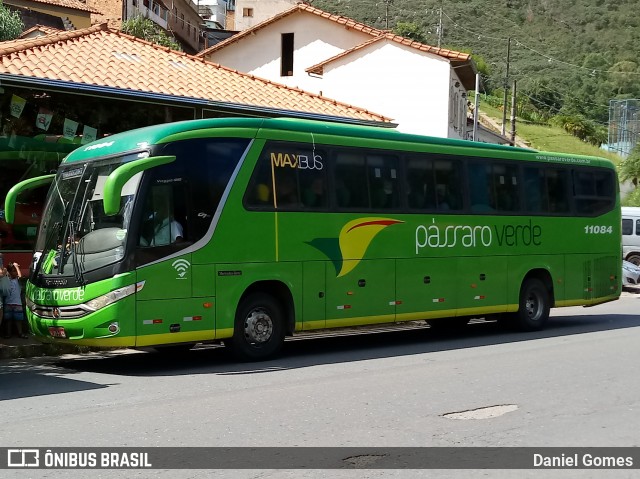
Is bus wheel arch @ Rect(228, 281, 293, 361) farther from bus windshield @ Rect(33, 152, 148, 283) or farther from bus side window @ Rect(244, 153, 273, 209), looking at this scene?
bus windshield @ Rect(33, 152, 148, 283)

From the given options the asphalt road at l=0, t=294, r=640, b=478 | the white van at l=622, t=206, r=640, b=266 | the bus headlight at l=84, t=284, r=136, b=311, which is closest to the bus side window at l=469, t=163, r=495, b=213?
the asphalt road at l=0, t=294, r=640, b=478

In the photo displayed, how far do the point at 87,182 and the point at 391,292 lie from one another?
5.26m

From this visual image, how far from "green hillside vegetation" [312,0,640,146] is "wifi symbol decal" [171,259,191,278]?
68.7m

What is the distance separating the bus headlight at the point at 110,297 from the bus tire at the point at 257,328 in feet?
5.90

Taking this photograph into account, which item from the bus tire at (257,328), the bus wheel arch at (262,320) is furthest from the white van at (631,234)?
the bus tire at (257,328)

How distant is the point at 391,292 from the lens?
14.6 m

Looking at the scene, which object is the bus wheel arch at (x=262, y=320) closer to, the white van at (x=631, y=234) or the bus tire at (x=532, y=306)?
the bus tire at (x=532, y=306)

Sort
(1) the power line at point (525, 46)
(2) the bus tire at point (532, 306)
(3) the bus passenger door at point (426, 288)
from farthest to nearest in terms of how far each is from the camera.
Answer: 1. (1) the power line at point (525, 46)
2. (2) the bus tire at point (532, 306)
3. (3) the bus passenger door at point (426, 288)

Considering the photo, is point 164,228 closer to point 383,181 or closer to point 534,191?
point 383,181

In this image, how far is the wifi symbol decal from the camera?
11.8m

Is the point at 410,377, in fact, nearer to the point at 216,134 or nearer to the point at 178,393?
the point at 178,393

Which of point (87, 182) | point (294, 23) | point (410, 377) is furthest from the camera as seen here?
point (294, 23)

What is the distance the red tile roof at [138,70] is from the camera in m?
17.1

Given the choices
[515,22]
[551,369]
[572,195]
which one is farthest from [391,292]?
[515,22]
